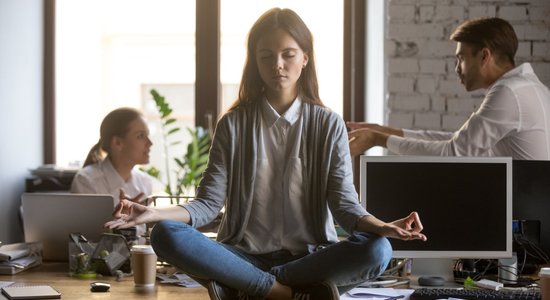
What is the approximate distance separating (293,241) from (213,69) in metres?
2.60

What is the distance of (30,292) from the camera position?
2104mm

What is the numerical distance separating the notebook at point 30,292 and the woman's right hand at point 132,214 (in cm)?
27

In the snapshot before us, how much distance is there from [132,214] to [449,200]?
903 millimetres

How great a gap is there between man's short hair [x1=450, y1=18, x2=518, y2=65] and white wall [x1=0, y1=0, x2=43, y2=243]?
2.41 m

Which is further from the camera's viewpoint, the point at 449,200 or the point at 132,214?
the point at 449,200

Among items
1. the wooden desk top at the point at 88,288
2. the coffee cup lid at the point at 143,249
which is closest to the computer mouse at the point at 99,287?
the wooden desk top at the point at 88,288

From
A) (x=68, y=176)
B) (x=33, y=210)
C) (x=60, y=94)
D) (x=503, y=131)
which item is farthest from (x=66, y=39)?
(x=503, y=131)

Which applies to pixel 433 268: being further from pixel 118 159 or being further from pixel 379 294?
pixel 118 159

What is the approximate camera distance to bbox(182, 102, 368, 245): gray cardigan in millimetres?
2205

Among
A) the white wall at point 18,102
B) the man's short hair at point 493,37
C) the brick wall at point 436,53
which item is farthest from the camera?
the white wall at point 18,102

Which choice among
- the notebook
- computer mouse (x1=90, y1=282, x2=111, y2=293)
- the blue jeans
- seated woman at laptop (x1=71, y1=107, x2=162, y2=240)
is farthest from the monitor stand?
seated woman at laptop (x1=71, y1=107, x2=162, y2=240)

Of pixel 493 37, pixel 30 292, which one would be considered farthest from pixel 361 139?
pixel 30 292

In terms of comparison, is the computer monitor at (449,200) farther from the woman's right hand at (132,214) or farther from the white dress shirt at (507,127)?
the white dress shirt at (507,127)

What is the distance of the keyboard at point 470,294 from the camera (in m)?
2.08
